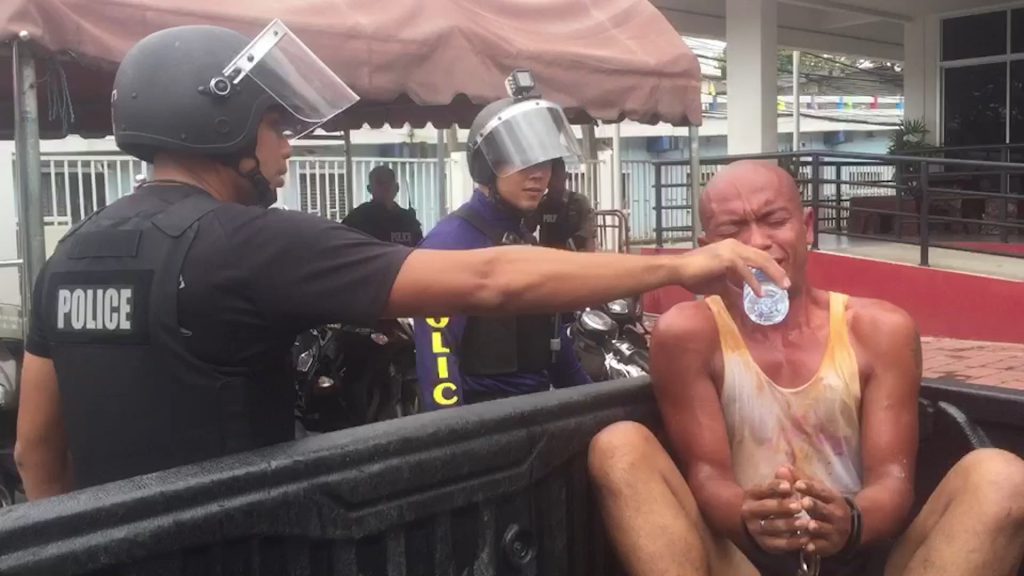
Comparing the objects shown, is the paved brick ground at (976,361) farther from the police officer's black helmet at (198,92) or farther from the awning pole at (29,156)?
the police officer's black helmet at (198,92)

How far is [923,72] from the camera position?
1492 cm

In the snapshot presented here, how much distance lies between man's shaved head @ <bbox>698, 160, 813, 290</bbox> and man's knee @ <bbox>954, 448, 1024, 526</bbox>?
603mm

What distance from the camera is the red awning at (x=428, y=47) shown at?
415cm

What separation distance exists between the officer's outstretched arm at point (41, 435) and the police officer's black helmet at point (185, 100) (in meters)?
0.47

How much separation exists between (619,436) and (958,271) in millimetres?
7734

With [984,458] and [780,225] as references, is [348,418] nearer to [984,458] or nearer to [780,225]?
[780,225]

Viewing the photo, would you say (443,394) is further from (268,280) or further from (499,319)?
(268,280)

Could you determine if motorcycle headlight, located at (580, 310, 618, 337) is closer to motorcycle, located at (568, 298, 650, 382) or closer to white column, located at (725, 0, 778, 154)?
motorcycle, located at (568, 298, 650, 382)

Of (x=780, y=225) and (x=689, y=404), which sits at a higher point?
(x=780, y=225)

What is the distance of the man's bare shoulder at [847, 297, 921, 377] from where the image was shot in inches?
97.1

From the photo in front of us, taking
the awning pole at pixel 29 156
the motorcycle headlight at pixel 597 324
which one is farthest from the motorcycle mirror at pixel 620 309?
the awning pole at pixel 29 156

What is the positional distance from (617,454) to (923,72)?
1439 cm

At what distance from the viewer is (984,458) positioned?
2295mm

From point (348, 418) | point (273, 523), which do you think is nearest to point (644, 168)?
point (348, 418)
